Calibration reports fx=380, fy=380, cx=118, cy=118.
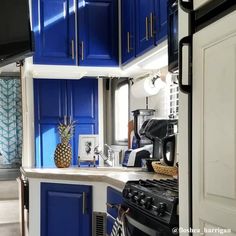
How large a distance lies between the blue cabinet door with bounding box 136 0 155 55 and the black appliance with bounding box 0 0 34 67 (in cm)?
77

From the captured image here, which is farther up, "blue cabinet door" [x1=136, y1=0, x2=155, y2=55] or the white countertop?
"blue cabinet door" [x1=136, y1=0, x2=155, y2=55]

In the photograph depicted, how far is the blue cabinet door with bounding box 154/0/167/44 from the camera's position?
91.4 inches

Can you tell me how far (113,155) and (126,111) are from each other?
53 cm

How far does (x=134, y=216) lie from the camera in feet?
5.57

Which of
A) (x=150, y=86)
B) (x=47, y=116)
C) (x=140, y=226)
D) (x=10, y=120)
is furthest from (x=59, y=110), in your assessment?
(x=10, y=120)

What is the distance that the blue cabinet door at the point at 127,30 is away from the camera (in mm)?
2943

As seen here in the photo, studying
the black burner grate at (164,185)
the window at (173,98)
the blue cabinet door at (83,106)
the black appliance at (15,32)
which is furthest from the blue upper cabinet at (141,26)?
the black burner grate at (164,185)

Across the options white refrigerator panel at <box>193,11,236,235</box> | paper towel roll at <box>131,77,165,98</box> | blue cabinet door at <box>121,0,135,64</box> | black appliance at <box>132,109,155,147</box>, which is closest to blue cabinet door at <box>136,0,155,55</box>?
blue cabinet door at <box>121,0,135,64</box>

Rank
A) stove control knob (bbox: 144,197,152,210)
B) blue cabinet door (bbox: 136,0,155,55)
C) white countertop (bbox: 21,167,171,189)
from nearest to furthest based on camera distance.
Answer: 1. stove control knob (bbox: 144,197,152,210)
2. white countertop (bbox: 21,167,171,189)
3. blue cabinet door (bbox: 136,0,155,55)

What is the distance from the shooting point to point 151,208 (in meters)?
1.54

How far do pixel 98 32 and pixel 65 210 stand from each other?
1.50 meters

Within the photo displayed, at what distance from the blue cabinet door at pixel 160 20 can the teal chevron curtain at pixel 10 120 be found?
569cm

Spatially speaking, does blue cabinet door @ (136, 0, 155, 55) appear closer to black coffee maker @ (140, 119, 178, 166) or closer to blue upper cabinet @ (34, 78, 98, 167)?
black coffee maker @ (140, 119, 178, 166)

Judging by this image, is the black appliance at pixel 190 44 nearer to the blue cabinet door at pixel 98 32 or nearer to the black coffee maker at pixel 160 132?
the black coffee maker at pixel 160 132
